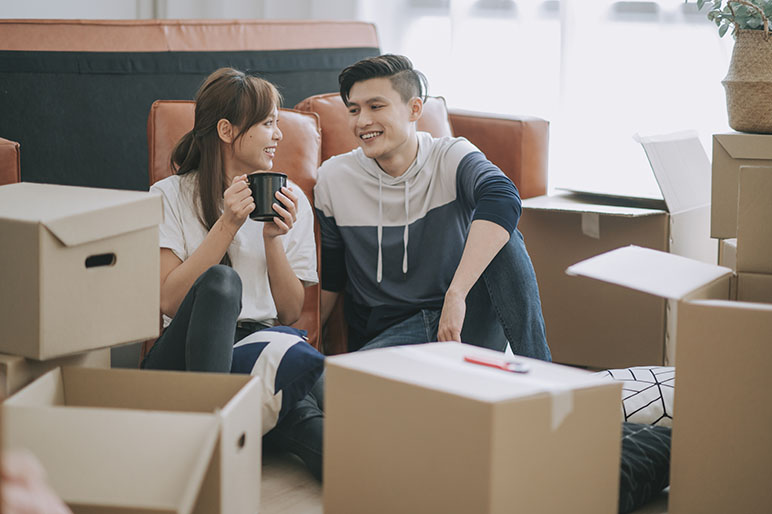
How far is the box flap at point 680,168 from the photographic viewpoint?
2.29 metres

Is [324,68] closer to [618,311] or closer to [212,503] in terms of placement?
[618,311]

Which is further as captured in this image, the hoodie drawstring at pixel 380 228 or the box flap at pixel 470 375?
the hoodie drawstring at pixel 380 228

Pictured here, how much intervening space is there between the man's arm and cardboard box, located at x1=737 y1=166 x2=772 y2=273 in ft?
1.62

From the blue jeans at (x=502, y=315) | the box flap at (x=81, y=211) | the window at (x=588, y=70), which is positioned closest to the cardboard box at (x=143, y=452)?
the box flap at (x=81, y=211)

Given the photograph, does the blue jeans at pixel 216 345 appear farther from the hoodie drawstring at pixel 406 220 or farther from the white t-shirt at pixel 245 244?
the hoodie drawstring at pixel 406 220

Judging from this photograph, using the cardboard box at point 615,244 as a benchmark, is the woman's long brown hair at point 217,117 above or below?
above

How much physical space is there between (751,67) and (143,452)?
5.46 ft

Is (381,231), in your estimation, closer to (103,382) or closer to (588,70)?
(103,382)

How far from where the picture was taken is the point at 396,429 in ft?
3.94

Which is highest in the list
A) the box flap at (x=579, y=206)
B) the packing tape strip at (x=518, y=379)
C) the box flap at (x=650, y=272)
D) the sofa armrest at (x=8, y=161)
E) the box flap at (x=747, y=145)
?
the box flap at (x=747, y=145)

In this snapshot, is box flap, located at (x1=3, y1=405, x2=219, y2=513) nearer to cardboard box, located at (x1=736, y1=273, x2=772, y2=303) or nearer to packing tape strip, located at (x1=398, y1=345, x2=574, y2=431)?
packing tape strip, located at (x1=398, y1=345, x2=574, y2=431)

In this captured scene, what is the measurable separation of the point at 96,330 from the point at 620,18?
2130 millimetres

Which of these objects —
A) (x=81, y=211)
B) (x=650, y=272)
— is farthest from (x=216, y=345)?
(x=650, y=272)

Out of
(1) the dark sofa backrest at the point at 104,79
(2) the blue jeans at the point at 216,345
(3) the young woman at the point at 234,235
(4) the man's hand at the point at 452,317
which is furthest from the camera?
(1) the dark sofa backrest at the point at 104,79
